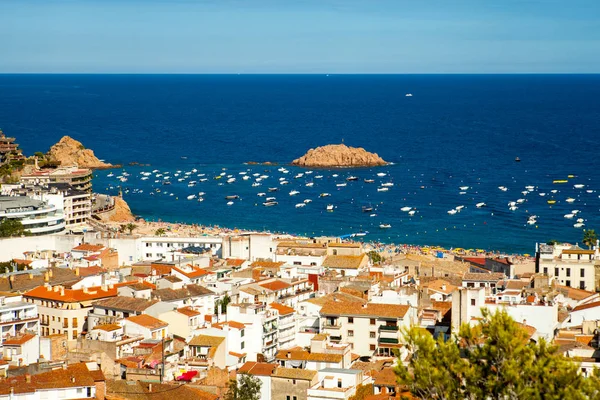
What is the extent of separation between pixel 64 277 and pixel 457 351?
2866cm

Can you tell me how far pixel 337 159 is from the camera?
142m

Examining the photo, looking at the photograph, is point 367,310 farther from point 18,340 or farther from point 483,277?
point 18,340

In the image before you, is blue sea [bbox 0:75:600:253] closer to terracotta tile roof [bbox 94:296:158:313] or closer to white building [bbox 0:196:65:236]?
white building [bbox 0:196:65:236]

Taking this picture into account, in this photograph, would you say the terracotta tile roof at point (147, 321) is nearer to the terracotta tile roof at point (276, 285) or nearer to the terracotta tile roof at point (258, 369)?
the terracotta tile roof at point (258, 369)

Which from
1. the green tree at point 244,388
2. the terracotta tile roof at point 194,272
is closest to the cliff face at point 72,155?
the terracotta tile roof at point 194,272

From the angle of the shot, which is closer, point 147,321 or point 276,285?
point 147,321

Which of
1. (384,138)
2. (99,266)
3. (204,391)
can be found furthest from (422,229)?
(384,138)

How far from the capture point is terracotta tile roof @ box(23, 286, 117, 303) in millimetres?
39344

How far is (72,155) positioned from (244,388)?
99.7 m

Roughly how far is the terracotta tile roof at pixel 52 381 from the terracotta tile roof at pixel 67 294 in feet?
34.2

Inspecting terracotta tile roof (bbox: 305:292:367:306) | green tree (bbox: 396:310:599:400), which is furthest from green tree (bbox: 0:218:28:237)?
green tree (bbox: 396:310:599:400)

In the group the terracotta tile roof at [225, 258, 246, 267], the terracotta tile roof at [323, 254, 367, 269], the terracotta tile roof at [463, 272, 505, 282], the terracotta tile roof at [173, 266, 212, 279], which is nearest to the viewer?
the terracotta tile roof at [463, 272, 505, 282]

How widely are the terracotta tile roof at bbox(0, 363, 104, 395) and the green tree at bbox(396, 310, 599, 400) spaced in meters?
11.6

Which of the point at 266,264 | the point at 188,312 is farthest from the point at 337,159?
the point at 188,312
